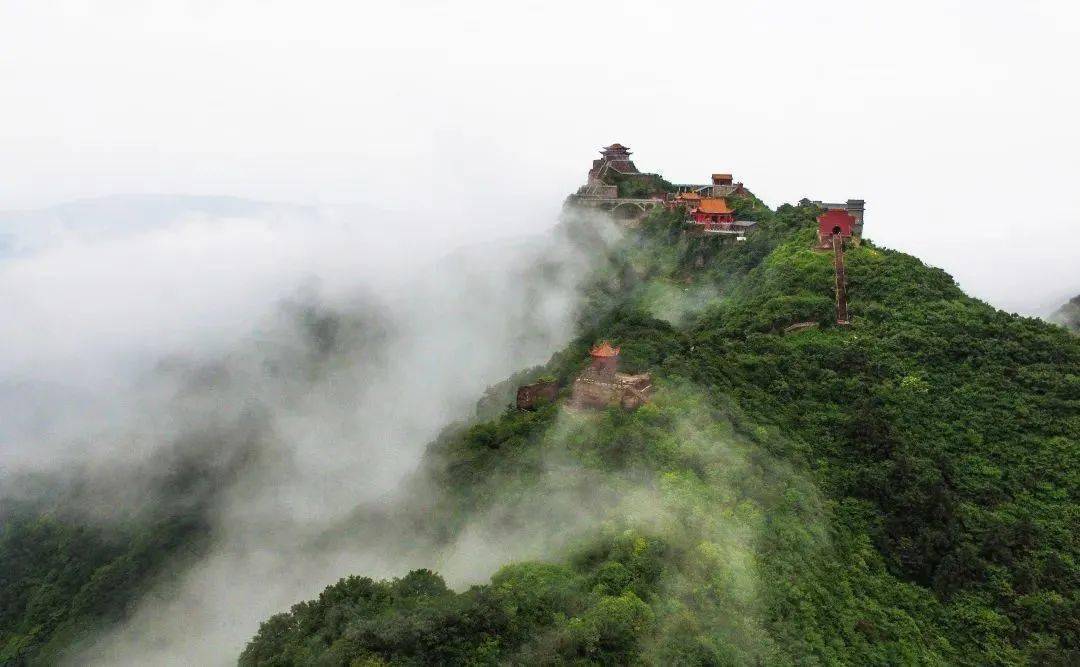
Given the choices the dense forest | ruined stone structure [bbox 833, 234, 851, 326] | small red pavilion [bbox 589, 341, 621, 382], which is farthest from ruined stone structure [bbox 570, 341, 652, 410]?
ruined stone structure [bbox 833, 234, 851, 326]

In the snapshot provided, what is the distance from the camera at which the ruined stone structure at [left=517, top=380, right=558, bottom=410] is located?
3528 cm

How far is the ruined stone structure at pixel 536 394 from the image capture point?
116 feet

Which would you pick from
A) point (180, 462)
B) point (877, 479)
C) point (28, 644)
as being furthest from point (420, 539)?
point (180, 462)

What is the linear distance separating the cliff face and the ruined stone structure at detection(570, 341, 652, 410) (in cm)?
77

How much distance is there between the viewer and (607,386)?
3122 cm

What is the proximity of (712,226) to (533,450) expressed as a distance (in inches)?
1429

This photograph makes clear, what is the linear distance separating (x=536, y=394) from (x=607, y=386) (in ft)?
18.1

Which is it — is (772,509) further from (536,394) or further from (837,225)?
(837,225)

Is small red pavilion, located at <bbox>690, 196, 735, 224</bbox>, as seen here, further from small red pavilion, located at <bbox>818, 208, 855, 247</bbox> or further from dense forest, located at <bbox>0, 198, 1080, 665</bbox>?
small red pavilion, located at <bbox>818, 208, 855, 247</bbox>

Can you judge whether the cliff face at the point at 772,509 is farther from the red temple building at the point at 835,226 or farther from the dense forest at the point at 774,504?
the red temple building at the point at 835,226

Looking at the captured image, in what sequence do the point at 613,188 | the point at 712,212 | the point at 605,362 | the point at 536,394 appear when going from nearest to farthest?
1. the point at 605,362
2. the point at 536,394
3. the point at 712,212
4. the point at 613,188

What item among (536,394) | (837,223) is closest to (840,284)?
(837,223)

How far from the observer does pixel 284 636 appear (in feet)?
68.8

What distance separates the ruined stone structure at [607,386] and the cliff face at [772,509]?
77cm
